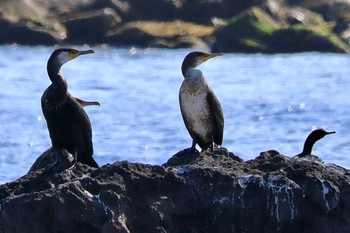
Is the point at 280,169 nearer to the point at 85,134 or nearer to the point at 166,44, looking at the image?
the point at 85,134

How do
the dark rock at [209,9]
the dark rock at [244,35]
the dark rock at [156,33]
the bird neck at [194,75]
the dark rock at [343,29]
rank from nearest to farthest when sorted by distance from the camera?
the bird neck at [194,75], the dark rock at [244,35], the dark rock at [343,29], the dark rock at [156,33], the dark rock at [209,9]

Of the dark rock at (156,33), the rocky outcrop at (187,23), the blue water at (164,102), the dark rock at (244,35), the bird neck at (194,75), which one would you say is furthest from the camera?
the dark rock at (156,33)

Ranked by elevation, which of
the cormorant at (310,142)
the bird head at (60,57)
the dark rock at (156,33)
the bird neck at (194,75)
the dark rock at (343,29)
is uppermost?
the dark rock at (343,29)

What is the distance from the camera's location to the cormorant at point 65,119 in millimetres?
10852

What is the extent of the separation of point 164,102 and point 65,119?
754 inches

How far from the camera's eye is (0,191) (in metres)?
9.37

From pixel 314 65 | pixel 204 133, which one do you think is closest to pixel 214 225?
pixel 204 133

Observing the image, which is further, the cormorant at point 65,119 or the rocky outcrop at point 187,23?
the rocky outcrop at point 187,23

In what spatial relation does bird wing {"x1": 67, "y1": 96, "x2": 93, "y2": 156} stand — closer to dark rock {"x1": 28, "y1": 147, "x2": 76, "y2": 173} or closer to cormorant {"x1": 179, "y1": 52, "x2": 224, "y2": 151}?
dark rock {"x1": 28, "y1": 147, "x2": 76, "y2": 173}

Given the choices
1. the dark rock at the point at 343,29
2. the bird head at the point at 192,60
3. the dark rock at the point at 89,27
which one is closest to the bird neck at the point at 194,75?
the bird head at the point at 192,60

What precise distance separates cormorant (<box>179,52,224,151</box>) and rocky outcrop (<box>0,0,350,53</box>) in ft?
92.6

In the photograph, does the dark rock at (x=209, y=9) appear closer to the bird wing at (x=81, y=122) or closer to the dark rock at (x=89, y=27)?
the dark rock at (x=89, y=27)

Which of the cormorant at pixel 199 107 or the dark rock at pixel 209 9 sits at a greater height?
the dark rock at pixel 209 9

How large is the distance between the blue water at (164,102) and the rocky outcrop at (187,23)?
1.88 ft
